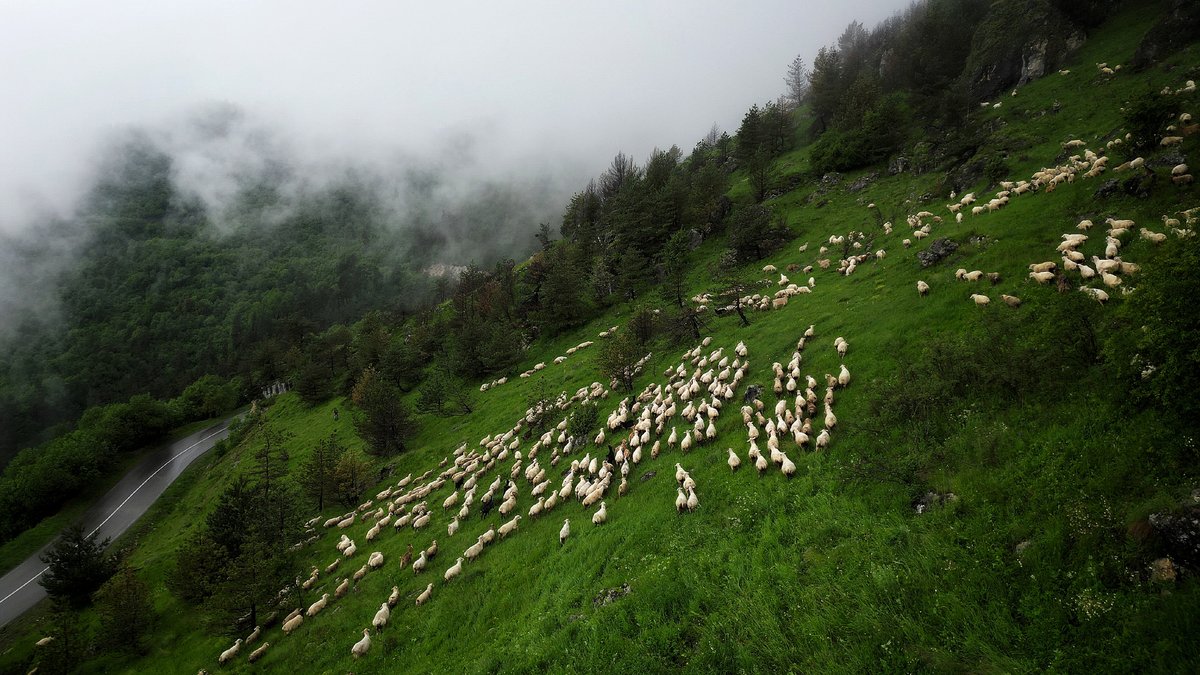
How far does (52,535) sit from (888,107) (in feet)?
418

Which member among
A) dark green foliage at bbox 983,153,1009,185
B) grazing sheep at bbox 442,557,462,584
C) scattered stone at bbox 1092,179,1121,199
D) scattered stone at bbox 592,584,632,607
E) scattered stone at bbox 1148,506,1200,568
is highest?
dark green foliage at bbox 983,153,1009,185

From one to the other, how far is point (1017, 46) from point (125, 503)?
138 metres

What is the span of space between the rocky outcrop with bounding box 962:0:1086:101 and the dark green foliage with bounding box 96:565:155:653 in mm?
99081

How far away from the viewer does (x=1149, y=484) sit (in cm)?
782

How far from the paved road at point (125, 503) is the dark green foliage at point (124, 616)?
1995cm

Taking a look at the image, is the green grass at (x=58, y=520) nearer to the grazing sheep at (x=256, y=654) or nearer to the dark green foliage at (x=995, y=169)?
the grazing sheep at (x=256, y=654)

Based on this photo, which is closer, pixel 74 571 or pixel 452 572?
pixel 452 572

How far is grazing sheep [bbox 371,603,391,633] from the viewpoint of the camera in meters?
17.9

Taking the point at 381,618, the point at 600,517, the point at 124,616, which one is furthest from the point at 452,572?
the point at 124,616

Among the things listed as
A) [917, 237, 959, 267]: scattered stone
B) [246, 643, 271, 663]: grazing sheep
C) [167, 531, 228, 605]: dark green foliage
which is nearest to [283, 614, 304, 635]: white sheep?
[246, 643, 271, 663]: grazing sheep

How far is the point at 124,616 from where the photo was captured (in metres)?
24.3

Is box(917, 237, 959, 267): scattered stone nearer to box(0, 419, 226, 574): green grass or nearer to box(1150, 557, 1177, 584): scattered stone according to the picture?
box(1150, 557, 1177, 584): scattered stone

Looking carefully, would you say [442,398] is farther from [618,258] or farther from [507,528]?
[618,258]

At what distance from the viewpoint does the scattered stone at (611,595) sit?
1291cm
